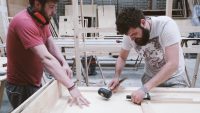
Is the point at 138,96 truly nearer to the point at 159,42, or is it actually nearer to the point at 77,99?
the point at 77,99

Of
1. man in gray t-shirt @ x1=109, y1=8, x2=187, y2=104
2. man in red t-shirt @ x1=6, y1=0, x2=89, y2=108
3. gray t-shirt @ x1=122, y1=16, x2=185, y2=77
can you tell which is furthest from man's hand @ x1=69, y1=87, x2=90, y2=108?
gray t-shirt @ x1=122, y1=16, x2=185, y2=77

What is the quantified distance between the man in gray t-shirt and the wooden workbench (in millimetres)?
75

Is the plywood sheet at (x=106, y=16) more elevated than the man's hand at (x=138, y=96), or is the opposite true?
the plywood sheet at (x=106, y=16)

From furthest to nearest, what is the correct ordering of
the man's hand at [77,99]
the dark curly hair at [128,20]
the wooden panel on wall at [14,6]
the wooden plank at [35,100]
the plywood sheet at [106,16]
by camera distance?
the plywood sheet at [106,16] → the wooden panel on wall at [14,6] → the dark curly hair at [128,20] → the man's hand at [77,99] → the wooden plank at [35,100]

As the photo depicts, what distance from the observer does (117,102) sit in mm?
1551

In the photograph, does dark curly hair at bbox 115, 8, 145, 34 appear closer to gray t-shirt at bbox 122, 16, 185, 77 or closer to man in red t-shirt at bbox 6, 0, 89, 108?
gray t-shirt at bbox 122, 16, 185, 77

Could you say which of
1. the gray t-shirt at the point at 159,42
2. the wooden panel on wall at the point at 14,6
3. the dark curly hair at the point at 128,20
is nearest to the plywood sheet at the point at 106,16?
the wooden panel on wall at the point at 14,6

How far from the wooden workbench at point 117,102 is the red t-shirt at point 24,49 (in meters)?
0.27

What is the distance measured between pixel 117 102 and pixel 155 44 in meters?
0.59

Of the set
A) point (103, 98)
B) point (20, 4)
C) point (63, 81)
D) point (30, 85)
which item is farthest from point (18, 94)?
point (20, 4)

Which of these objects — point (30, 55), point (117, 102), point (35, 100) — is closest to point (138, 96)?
point (117, 102)

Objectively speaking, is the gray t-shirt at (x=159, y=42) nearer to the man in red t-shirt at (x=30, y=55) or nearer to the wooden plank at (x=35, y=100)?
the man in red t-shirt at (x=30, y=55)

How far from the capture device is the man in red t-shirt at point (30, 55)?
158 centimetres

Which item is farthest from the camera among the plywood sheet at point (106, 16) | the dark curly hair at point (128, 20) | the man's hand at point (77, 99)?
the plywood sheet at point (106, 16)
